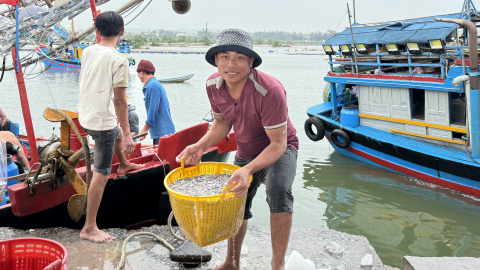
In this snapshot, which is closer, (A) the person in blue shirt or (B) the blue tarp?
(A) the person in blue shirt

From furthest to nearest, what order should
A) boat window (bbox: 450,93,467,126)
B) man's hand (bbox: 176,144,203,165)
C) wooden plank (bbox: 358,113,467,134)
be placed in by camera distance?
boat window (bbox: 450,93,467,126)
wooden plank (bbox: 358,113,467,134)
man's hand (bbox: 176,144,203,165)

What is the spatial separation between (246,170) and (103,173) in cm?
175

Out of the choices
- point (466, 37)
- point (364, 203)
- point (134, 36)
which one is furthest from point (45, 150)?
point (134, 36)

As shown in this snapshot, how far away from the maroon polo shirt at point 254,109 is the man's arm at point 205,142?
9 cm

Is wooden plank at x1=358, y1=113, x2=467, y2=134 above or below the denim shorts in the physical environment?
below

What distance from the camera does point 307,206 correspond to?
26.5ft

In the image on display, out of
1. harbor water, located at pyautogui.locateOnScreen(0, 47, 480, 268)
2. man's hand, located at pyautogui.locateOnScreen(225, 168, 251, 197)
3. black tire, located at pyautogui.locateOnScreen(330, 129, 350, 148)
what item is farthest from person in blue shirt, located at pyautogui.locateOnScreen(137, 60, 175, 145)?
black tire, located at pyautogui.locateOnScreen(330, 129, 350, 148)

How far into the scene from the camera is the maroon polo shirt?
8.41 ft

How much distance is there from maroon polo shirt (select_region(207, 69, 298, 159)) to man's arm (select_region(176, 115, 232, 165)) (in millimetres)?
93

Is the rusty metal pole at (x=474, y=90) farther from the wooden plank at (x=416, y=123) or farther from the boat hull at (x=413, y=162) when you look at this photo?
the boat hull at (x=413, y=162)

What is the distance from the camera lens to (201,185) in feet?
9.05

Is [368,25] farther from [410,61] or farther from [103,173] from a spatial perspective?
[103,173]

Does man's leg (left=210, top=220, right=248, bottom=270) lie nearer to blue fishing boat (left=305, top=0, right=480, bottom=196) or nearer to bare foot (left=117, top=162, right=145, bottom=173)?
bare foot (left=117, top=162, right=145, bottom=173)

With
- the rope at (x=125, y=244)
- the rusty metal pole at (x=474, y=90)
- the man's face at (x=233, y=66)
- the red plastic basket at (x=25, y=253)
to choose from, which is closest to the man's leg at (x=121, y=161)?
the rope at (x=125, y=244)
